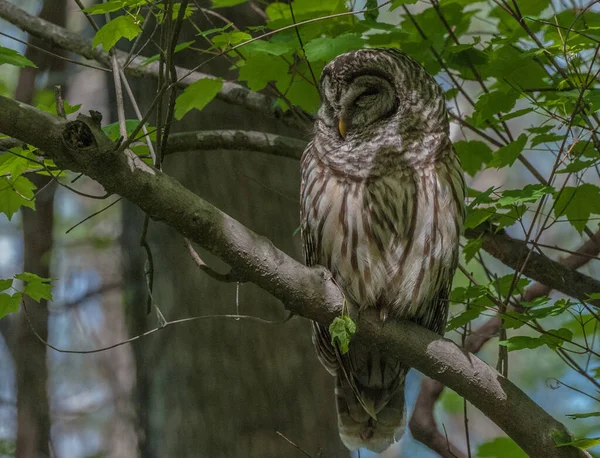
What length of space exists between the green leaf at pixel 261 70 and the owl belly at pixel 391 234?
19.3 inches

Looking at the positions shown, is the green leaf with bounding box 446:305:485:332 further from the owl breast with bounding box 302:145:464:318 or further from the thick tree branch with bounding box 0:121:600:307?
the thick tree branch with bounding box 0:121:600:307

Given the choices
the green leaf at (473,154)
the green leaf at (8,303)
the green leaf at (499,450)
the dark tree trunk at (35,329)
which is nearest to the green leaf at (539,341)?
the green leaf at (499,450)

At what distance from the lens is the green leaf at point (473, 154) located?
3.50 metres

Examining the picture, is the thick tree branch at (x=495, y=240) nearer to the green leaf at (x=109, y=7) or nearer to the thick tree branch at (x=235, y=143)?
the thick tree branch at (x=235, y=143)

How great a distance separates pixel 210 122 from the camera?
13.8 feet

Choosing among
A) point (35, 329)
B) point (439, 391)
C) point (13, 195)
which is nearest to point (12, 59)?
point (13, 195)

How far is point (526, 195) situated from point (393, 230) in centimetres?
66

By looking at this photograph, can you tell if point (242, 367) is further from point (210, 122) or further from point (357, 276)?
point (210, 122)

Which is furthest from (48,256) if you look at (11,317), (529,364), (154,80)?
(529,364)

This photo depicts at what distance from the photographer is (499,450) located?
3258 mm

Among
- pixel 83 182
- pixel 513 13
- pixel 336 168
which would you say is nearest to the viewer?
pixel 513 13

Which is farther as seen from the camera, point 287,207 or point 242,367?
point 287,207

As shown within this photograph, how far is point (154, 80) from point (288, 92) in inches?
39.8

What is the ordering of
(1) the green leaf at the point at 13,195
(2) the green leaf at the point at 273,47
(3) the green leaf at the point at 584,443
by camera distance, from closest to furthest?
(3) the green leaf at the point at 584,443 < (2) the green leaf at the point at 273,47 < (1) the green leaf at the point at 13,195
